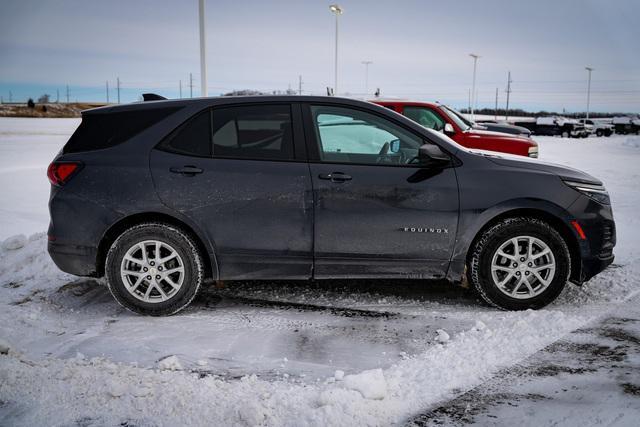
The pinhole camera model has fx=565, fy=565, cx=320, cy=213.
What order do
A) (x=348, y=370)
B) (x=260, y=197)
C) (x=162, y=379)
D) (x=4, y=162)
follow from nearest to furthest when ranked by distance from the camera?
(x=162, y=379) → (x=348, y=370) → (x=260, y=197) → (x=4, y=162)

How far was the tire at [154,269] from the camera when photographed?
4535mm

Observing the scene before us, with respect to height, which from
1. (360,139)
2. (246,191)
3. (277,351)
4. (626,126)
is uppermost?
(626,126)

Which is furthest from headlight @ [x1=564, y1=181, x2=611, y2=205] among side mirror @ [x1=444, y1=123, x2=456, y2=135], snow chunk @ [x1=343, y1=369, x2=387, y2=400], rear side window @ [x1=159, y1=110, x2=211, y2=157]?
side mirror @ [x1=444, y1=123, x2=456, y2=135]

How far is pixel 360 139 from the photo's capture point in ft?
15.3

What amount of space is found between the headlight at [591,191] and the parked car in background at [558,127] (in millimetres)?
42612

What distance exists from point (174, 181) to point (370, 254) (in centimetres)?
169

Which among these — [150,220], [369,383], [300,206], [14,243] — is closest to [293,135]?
[300,206]

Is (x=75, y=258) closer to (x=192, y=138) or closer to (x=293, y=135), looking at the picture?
(x=192, y=138)

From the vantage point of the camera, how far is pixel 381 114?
15.4 feet

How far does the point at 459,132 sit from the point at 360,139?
659 cm

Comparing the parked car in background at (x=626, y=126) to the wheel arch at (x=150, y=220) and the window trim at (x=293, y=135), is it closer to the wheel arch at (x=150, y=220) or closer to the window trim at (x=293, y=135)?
the window trim at (x=293, y=135)

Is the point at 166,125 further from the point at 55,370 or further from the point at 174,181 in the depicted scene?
the point at 55,370

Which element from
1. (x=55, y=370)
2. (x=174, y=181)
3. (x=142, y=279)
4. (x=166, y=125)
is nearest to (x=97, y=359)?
(x=55, y=370)

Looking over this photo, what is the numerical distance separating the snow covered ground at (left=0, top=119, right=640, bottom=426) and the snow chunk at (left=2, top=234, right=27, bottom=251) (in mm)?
437
